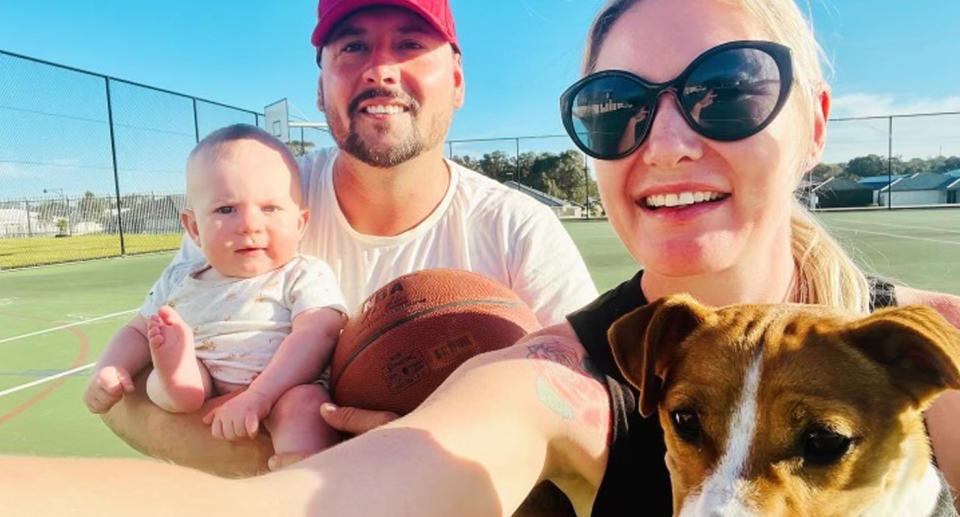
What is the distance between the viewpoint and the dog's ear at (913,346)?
122 cm

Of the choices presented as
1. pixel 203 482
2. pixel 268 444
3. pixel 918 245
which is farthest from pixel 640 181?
pixel 918 245

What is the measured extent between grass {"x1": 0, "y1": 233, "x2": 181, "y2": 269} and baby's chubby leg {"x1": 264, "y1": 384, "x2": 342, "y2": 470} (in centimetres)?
1814

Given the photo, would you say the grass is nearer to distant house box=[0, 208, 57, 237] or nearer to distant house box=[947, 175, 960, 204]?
distant house box=[0, 208, 57, 237]

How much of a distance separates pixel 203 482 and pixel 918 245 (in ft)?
54.0

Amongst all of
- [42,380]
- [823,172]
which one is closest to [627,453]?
[42,380]

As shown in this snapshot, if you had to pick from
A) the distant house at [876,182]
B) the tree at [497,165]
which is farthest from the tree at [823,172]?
the tree at [497,165]

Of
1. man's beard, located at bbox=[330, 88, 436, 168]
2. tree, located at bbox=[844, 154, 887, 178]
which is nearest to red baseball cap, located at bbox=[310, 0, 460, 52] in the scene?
man's beard, located at bbox=[330, 88, 436, 168]

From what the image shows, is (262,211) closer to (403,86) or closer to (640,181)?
(403,86)

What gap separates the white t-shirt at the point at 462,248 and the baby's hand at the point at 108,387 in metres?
0.52

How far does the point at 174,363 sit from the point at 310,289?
531mm

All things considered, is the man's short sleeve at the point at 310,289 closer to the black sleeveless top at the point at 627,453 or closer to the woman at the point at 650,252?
the woman at the point at 650,252

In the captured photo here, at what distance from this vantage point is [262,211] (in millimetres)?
2789

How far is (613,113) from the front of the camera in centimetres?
181

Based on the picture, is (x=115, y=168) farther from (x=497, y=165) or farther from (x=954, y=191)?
(x=954, y=191)
